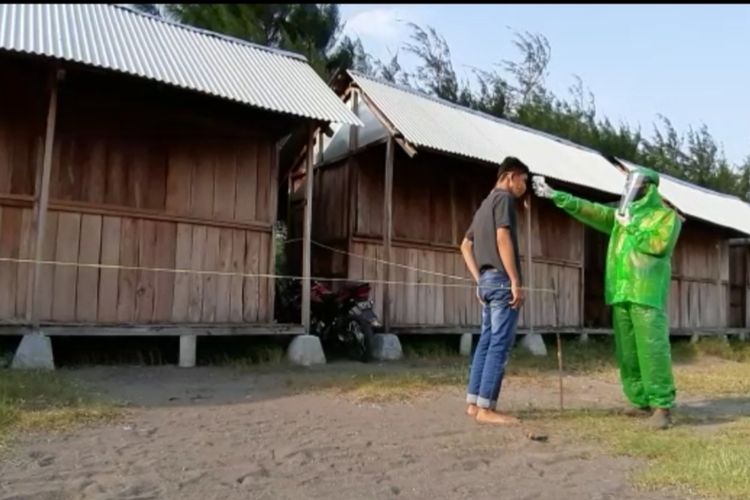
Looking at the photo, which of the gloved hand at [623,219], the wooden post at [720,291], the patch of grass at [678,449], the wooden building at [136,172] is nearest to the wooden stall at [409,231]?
the wooden building at [136,172]

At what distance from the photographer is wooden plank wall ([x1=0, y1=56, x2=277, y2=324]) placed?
772 cm

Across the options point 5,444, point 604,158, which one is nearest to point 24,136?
point 5,444

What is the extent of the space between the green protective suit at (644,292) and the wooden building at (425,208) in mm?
3241

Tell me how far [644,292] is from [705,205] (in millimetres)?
13043

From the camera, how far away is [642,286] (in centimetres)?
591

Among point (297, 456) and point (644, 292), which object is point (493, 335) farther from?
point (297, 456)

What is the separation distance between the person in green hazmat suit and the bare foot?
1108mm

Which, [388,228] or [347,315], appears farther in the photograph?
[388,228]

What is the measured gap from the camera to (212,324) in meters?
8.61

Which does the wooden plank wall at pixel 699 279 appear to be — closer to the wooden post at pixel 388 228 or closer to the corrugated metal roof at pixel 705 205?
the corrugated metal roof at pixel 705 205

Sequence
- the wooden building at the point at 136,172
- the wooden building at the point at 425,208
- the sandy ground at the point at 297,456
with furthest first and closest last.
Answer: the wooden building at the point at 425,208 → the wooden building at the point at 136,172 → the sandy ground at the point at 297,456

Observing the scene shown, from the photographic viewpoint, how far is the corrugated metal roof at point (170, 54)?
7.29 meters

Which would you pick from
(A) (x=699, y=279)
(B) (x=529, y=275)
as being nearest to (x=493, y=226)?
(B) (x=529, y=275)

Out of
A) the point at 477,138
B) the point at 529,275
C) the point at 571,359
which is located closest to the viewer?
the point at 571,359
